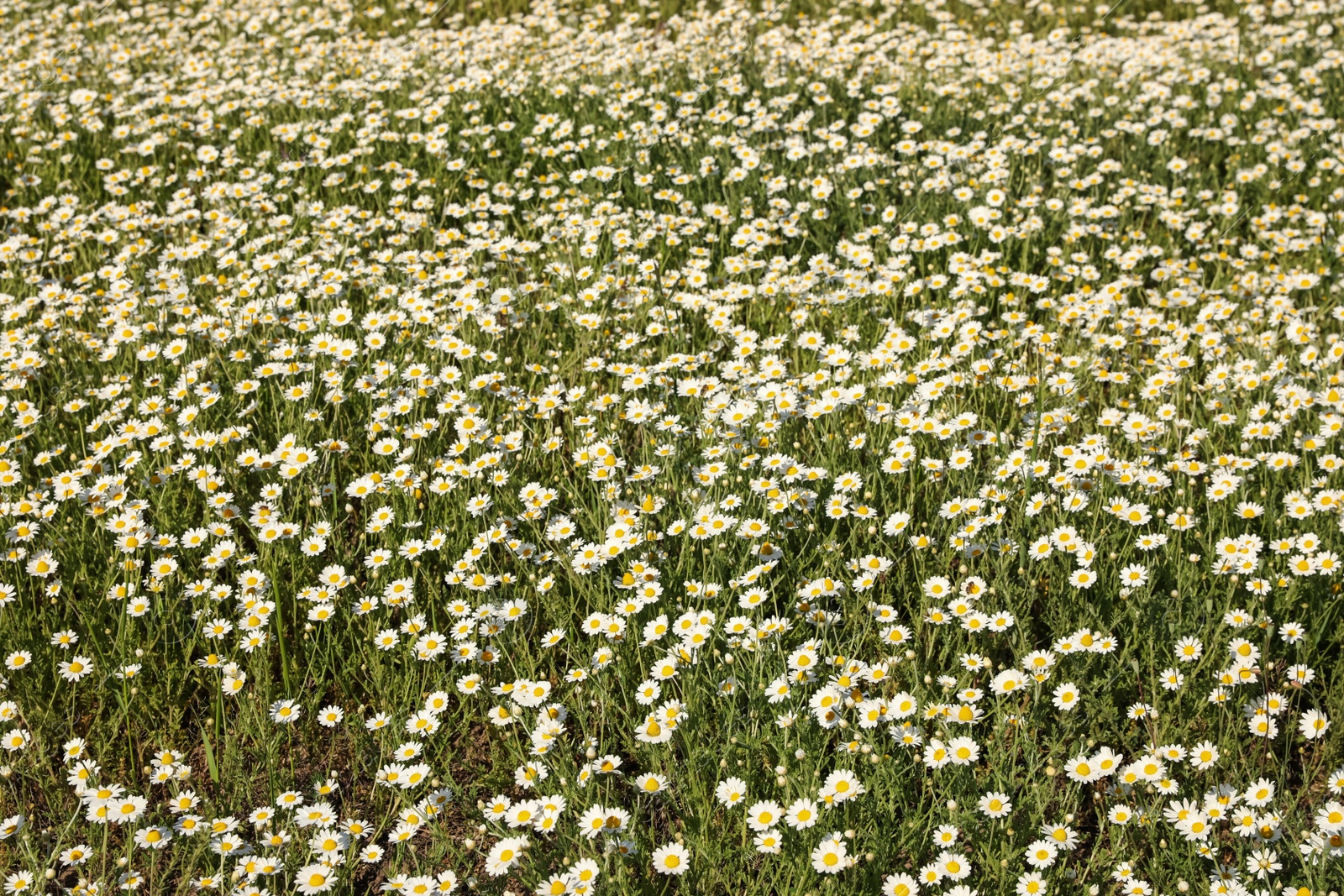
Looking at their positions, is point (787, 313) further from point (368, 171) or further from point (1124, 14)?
point (1124, 14)

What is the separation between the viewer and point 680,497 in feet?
11.8

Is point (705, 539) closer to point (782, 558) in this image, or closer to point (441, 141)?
point (782, 558)

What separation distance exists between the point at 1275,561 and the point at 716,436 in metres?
1.75

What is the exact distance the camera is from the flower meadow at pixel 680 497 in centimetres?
273

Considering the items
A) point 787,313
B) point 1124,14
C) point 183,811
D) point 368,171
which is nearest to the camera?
point 183,811

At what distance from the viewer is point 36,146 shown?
6.18 m

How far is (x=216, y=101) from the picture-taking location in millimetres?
6770

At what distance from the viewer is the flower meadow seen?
Answer: 8.95 ft

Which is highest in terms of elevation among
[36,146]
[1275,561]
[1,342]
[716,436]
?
[36,146]

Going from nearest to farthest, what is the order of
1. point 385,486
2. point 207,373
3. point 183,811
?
point 183,811 → point 385,486 → point 207,373

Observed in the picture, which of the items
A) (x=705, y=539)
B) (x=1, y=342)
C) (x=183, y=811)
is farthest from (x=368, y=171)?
(x=183, y=811)

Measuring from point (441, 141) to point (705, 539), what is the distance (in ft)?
11.2

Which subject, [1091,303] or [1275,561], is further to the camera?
[1091,303]

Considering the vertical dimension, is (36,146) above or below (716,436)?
above
